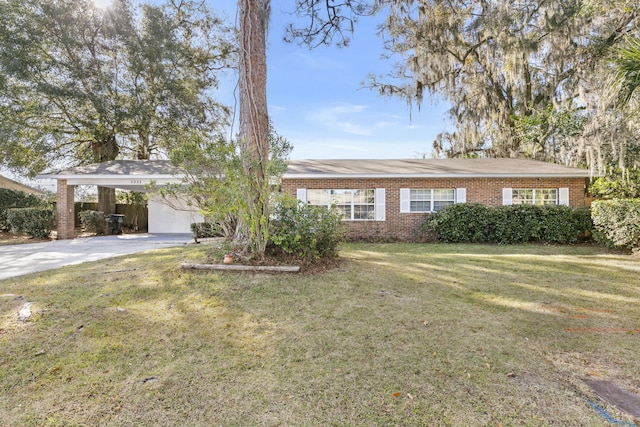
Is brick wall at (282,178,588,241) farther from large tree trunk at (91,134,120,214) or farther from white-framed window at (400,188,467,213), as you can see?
large tree trunk at (91,134,120,214)

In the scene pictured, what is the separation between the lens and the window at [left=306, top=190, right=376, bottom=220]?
11.6m

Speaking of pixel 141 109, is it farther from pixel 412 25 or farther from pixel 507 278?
pixel 507 278

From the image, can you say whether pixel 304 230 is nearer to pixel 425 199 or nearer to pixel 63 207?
pixel 425 199

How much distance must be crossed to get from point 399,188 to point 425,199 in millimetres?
1042

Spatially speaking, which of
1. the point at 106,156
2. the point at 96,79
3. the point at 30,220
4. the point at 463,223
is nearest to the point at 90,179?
the point at 30,220

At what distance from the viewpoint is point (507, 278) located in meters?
5.40

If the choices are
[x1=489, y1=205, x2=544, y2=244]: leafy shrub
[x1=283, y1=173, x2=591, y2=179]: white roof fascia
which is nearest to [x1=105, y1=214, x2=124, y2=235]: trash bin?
[x1=283, y1=173, x2=591, y2=179]: white roof fascia

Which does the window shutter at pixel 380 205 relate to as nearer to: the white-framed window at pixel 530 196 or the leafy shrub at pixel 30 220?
the white-framed window at pixel 530 196

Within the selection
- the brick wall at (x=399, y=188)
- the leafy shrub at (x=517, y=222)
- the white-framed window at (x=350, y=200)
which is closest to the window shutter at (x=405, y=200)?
the brick wall at (x=399, y=188)

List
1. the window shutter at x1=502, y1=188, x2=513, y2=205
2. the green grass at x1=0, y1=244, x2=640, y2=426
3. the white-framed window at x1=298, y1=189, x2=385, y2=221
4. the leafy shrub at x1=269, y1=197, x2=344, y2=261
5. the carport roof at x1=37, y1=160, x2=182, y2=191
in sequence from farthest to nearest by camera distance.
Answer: the white-framed window at x1=298, y1=189, x2=385, y2=221 < the carport roof at x1=37, y1=160, x2=182, y2=191 < the window shutter at x1=502, y1=188, x2=513, y2=205 < the leafy shrub at x1=269, y1=197, x2=344, y2=261 < the green grass at x1=0, y1=244, x2=640, y2=426

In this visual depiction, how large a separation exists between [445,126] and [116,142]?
17.2 m

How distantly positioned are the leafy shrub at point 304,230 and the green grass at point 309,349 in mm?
725

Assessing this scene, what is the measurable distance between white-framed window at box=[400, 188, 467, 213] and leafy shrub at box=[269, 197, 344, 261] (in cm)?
597

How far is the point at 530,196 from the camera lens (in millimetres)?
11352
